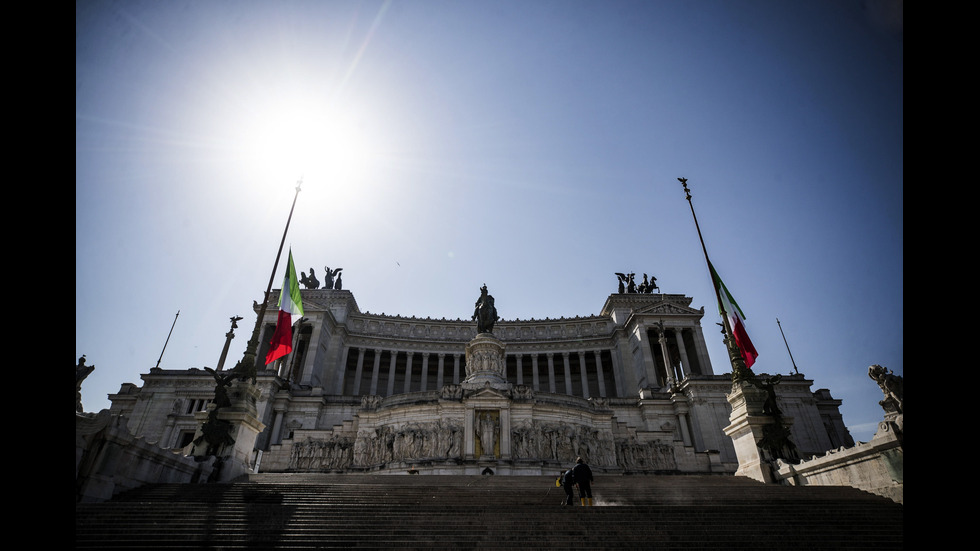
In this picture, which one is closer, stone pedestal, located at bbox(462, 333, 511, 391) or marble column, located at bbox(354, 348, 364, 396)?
stone pedestal, located at bbox(462, 333, 511, 391)

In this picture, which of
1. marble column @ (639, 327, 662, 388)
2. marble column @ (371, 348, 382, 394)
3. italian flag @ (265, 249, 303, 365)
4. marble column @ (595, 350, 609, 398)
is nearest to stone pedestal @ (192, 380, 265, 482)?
italian flag @ (265, 249, 303, 365)

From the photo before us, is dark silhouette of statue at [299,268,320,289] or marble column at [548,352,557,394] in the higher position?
dark silhouette of statue at [299,268,320,289]

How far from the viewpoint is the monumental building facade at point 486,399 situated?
24.0 meters

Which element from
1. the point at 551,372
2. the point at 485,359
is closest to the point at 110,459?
the point at 485,359

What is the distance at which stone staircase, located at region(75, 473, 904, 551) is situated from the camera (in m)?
8.29

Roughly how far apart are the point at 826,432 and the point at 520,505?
1667 inches

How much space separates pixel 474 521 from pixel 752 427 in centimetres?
1060

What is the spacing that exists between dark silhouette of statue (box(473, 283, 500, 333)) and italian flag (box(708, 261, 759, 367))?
14480 millimetres

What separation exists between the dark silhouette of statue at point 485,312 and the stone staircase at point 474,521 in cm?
1857

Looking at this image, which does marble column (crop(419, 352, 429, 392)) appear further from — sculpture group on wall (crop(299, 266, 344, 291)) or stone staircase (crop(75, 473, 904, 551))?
stone staircase (crop(75, 473, 904, 551))
